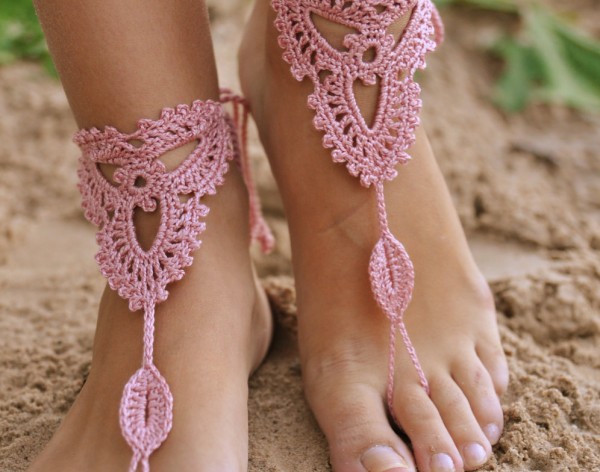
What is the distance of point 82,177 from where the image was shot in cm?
90

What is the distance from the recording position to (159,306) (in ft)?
2.74

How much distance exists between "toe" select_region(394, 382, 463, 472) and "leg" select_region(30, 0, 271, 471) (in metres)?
0.18

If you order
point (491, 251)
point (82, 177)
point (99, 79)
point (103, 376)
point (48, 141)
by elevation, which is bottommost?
point (491, 251)

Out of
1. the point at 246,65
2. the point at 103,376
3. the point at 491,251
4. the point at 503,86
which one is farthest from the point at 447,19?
the point at 103,376

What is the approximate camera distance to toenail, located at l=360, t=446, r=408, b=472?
31.3 inches

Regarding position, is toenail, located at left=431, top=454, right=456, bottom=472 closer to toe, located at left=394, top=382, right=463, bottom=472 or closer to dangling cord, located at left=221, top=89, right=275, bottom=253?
toe, located at left=394, top=382, right=463, bottom=472

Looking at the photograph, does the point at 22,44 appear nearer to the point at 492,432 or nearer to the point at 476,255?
the point at 476,255

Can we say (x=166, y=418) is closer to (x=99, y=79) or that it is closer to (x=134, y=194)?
(x=134, y=194)

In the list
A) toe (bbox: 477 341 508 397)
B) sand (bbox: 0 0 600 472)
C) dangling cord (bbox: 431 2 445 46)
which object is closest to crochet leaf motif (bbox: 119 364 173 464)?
sand (bbox: 0 0 600 472)

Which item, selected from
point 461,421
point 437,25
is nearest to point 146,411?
point 461,421

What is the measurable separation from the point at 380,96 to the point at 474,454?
418 mm

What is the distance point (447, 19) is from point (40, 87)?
1084 mm

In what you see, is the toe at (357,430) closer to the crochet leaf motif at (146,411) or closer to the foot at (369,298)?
the foot at (369,298)

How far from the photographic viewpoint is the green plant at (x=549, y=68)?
1.77 m
